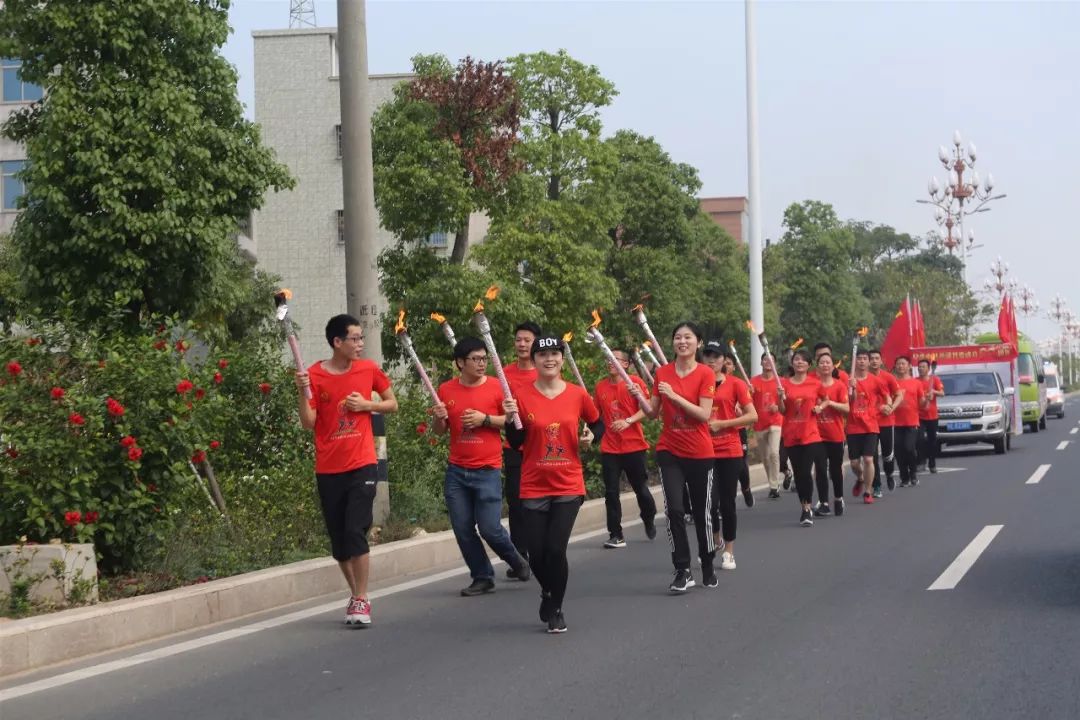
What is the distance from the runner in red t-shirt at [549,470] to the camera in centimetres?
938

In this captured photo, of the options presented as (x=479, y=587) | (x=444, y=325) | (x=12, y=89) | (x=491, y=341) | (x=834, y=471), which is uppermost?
(x=12, y=89)

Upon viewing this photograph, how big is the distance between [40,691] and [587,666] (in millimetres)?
2783

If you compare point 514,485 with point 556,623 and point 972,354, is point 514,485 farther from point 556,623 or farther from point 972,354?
point 972,354

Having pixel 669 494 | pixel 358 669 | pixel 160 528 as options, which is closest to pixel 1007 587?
pixel 669 494

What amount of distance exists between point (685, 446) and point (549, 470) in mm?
1800

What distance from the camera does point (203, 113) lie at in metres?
18.2

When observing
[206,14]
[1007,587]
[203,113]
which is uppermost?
[206,14]

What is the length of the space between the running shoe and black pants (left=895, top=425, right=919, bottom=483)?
845 centimetres

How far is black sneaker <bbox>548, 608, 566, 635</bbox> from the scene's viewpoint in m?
9.33

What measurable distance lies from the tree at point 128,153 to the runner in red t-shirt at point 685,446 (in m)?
8.32

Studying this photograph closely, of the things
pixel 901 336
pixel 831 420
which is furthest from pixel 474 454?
pixel 901 336

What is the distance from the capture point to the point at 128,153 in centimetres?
1759

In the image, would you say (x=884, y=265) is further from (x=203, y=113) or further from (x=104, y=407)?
(x=104, y=407)

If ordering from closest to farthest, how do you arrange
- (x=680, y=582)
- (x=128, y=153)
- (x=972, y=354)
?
(x=680, y=582) → (x=128, y=153) → (x=972, y=354)
